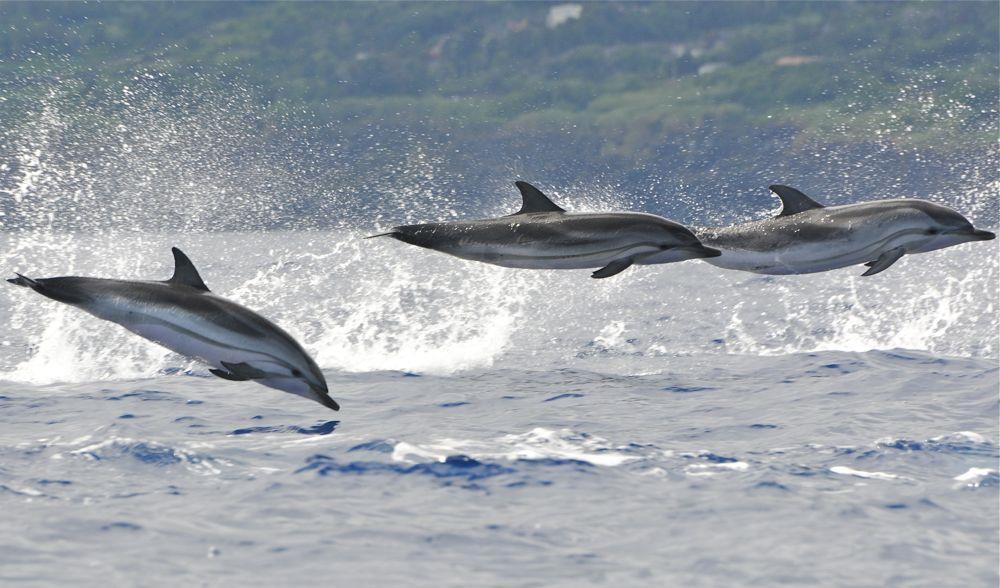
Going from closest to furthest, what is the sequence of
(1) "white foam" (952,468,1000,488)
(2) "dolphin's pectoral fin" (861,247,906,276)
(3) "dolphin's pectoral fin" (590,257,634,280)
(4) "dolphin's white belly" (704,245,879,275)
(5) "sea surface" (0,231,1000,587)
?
(3) "dolphin's pectoral fin" (590,257,634,280) < (4) "dolphin's white belly" (704,245,879,275) < (2) "dolphin's pectoral fin" (861,247,906,276) < (5) "sea surface" (0,231,1000,587) < (1) "white foam" (952,468,1000,488)

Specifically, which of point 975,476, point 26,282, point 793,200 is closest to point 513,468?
→ point 975,476

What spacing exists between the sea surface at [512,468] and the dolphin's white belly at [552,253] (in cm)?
507

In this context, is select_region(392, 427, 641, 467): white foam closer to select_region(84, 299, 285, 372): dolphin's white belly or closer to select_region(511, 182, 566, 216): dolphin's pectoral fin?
select_region(511, 182, 566, 216): dolphin's pectoral fin

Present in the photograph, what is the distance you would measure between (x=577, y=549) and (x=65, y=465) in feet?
24.8

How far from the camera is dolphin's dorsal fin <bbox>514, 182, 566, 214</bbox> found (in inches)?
285

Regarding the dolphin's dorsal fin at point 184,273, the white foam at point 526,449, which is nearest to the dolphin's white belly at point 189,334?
the dolphin's dorsal fin at point 184,273

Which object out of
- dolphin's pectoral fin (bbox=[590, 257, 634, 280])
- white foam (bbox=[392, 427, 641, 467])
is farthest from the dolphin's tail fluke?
white foam (bbox=[392, 427, 641, 467])

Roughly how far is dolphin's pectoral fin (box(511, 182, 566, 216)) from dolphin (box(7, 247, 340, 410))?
1.74 meters

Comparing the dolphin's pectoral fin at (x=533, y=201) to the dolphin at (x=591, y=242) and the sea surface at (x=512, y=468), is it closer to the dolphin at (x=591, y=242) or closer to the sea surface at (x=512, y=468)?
the dolphin at (x=591, y=242)

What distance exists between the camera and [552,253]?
670 centimetres

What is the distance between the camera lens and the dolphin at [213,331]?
6.46m

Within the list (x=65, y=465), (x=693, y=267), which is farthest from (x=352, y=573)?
(x=693, y=267)

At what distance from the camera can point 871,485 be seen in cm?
1411

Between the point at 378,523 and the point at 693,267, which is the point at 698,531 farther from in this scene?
the point at 693,267
